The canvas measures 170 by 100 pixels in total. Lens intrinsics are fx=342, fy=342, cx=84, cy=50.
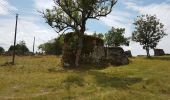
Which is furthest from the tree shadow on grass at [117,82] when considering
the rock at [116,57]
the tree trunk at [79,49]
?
the rock at [116,57]

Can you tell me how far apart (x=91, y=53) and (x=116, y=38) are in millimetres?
56017

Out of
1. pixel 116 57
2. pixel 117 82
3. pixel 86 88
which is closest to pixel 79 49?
pixel 116 57

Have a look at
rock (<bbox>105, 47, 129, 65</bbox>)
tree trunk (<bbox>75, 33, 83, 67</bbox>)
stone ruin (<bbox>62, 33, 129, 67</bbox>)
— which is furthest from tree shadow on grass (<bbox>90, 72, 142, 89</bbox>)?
rock (<bbox>105, 47, 129, 65</bbox>)

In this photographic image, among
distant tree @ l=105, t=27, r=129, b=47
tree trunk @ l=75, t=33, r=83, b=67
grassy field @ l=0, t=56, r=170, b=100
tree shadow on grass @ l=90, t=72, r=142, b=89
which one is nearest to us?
grassy field @ l=0, t=56, r=170, b=100

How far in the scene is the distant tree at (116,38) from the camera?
357ft

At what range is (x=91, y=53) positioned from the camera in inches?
2121

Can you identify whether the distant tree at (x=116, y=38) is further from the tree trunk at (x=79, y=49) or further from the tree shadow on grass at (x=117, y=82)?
the tree shadow on grass at (x=117, y=82)

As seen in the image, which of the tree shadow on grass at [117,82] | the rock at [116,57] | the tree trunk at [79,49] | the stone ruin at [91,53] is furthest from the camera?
the rock at [116,57]

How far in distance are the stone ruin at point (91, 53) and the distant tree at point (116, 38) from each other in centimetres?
5335

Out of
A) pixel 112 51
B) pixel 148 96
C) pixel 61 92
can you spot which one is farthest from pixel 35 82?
pixel 112 51

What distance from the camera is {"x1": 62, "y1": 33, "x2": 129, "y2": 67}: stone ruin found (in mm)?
53031

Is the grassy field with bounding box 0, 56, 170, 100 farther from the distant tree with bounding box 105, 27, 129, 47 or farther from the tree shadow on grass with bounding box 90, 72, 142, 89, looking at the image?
the distant tree with bounding box 105, 27, 129, 47

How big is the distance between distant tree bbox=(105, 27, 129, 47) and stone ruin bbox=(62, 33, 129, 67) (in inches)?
2101

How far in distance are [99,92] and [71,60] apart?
1080 inches
